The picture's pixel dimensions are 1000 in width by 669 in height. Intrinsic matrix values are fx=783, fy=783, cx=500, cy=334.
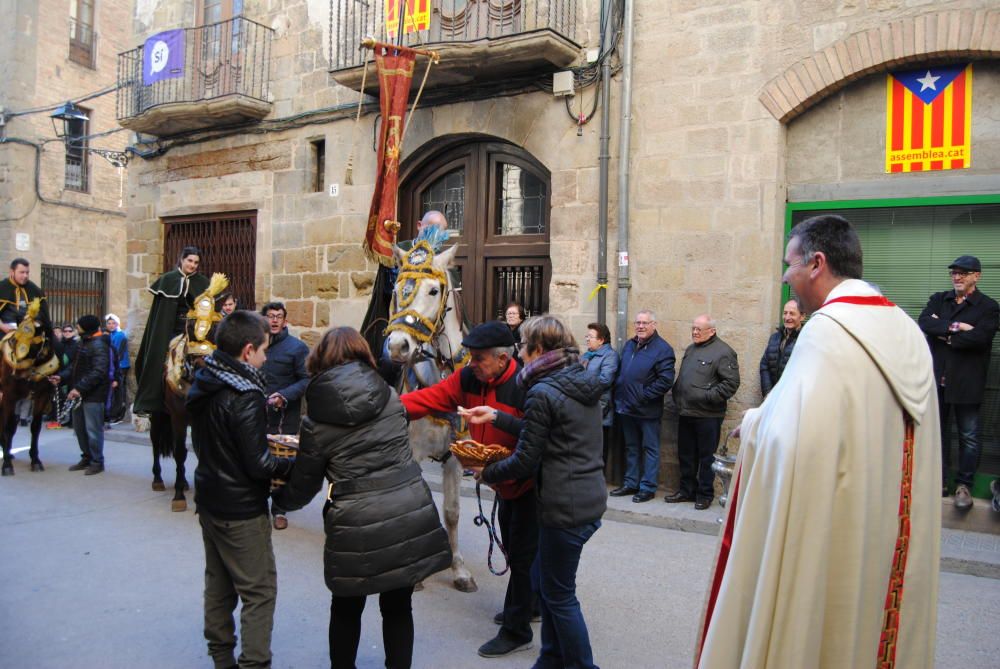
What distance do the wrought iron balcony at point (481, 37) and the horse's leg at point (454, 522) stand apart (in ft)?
16.7

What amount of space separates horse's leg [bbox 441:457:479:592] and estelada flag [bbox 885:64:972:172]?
516cm

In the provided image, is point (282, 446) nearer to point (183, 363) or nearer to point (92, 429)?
point (183, 363)

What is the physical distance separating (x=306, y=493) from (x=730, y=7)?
675 centimetres

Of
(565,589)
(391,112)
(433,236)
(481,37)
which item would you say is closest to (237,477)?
(565,589)

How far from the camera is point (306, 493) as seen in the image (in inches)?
131

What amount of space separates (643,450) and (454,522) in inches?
127

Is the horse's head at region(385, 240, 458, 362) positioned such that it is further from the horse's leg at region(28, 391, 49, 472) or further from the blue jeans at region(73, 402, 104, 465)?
the horse's leg at region(28, 391, 49, 472)

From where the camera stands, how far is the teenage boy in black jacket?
345 cm

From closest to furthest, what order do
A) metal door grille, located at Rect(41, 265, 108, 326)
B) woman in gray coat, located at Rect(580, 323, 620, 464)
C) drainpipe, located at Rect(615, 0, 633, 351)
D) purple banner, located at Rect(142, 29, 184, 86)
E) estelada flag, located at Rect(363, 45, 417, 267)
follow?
1. estelada flag, located at Rect(363, 45, 417, 267)
2. woman in gray coat, located at Rect(580, 323, 620, 464)
3. drainpipe, located at Rect(615, 0, 633, 351)
4. purple banner, located at Rect(142, 29, 184, 86)
5. metal door grille, located at Rect(41, 265, 108, 326)

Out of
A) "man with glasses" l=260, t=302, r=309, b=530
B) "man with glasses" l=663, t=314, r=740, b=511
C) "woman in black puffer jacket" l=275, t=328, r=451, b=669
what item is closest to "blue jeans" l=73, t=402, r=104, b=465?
"man with glasses" l=260, t=302, r=309, b=530

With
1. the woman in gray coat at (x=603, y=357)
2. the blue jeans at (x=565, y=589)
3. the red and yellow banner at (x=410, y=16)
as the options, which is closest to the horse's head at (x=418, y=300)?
the blue jeans at (x=565, y=589)

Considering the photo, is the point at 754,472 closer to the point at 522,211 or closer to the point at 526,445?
the point at 526,445

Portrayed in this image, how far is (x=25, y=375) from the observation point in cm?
892

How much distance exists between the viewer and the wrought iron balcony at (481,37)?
854 centimetres
